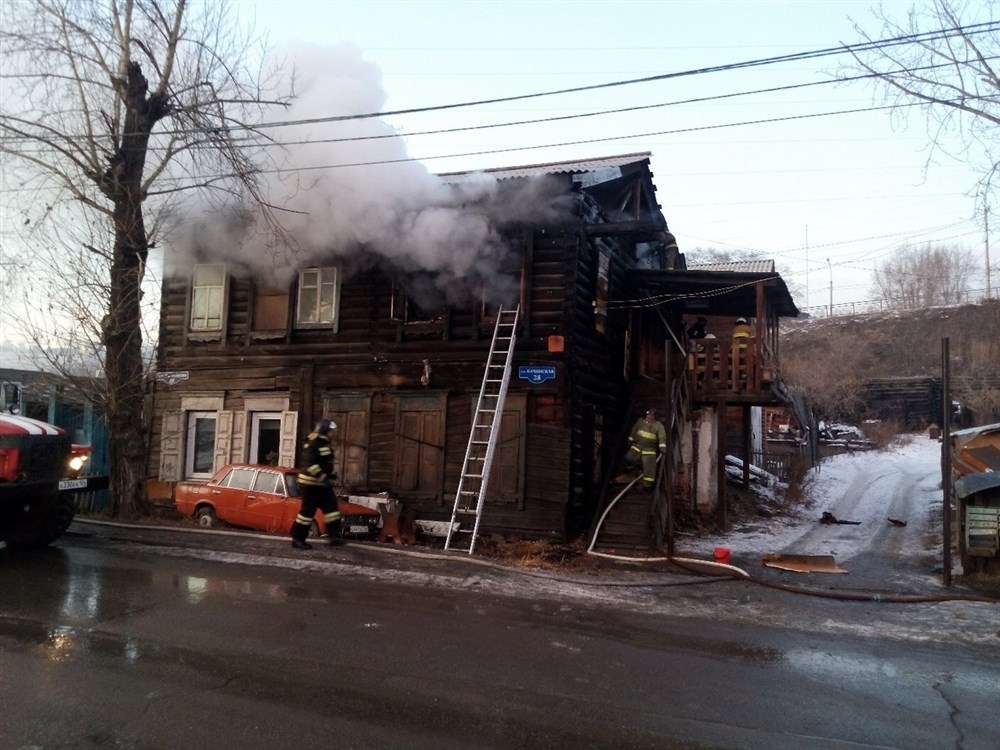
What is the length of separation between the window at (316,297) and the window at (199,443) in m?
3.05

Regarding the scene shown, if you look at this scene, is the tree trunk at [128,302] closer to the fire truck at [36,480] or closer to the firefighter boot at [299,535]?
the fire truck at [36,480]

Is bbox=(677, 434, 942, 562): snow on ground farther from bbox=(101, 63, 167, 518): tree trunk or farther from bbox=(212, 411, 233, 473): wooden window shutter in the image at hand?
bbox=(101, 63, 167, 518): tree trunk

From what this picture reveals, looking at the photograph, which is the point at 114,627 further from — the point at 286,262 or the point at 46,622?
the point at 286,262

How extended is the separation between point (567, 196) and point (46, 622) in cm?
979

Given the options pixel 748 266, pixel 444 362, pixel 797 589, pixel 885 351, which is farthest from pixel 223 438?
pixel 885 351

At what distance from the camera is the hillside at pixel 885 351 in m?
37.9

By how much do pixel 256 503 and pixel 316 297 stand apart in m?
4.42

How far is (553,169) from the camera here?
42.5 feet

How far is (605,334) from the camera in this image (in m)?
14.2

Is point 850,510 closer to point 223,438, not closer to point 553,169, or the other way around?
point 553,169

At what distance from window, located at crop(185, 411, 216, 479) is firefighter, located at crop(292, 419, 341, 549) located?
6911 mm

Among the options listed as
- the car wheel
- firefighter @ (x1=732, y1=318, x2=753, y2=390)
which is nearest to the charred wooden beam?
firefighter @ (x1=732, y1=318, x2=753, y2=390)

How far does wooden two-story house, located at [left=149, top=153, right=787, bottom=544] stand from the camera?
40.8 feet

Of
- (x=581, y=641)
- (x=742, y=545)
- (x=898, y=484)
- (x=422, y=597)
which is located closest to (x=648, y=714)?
(x=581, y=641)
